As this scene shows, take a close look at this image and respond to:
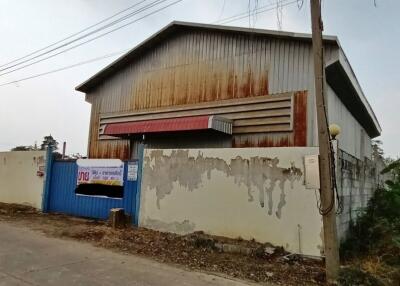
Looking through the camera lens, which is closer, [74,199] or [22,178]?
[74,199]

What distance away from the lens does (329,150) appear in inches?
238

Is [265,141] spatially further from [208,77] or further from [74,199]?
[74,199]

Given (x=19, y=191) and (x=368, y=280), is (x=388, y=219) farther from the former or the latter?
(x=19, y=191)

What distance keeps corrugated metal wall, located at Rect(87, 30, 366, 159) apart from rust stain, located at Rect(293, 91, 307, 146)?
0.19 feet

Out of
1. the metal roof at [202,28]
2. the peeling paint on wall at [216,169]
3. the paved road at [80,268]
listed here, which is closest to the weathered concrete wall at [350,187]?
the peeling paint on wall at [216,169]

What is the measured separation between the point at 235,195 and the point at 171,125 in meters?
4.48

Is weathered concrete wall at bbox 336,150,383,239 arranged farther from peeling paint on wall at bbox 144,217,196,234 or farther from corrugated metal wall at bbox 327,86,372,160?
peeling paint on wall at bbox 144,217,196,234

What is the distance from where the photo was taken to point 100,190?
1152 cm

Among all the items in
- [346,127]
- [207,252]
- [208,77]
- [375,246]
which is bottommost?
[207,252]

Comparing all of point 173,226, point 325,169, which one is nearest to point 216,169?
point 173,226

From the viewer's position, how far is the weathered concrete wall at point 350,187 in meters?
7.75

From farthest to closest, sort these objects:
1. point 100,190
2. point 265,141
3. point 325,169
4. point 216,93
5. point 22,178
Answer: point 22,178 < point 216,93 < point 100,190 < point 265,141 < point 325,169

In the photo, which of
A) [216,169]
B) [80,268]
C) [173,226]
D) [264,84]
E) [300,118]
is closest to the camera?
[80,268]

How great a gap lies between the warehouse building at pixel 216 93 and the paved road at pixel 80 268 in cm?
506
